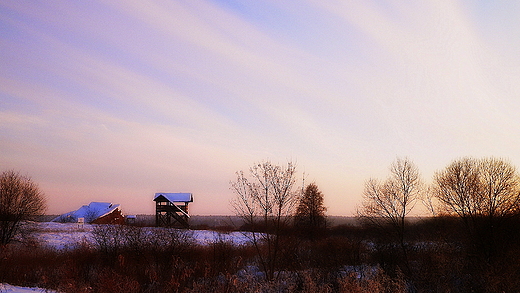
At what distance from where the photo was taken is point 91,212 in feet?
184

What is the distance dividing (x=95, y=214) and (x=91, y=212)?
1.22 meters

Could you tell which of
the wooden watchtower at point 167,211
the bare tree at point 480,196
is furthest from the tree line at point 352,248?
the wooden watchtower at point 167,211

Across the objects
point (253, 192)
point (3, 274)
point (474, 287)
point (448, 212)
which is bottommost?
point (474, 287)

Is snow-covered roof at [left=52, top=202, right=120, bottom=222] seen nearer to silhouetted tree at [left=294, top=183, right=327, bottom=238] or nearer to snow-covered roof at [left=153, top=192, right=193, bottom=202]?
snow-covered roof at [left=153, top=192, right=193, bottom=202]

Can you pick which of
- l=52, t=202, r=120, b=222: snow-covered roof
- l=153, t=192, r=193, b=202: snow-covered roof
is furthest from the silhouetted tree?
l=52, t=202, r=120, b=222: snow-covered roof

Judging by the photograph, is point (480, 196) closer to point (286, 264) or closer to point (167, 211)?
point (286, 264)

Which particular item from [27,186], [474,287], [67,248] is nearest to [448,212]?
[474,287]

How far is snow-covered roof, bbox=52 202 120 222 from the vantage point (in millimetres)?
54719

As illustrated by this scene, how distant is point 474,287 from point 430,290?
2.70m

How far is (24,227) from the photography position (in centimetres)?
3122

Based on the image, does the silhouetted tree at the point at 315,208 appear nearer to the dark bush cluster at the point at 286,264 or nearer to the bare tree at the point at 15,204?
the dark bush cluster at the point at 286,264

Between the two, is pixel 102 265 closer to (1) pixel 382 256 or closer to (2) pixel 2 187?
(2) pixel 2 187

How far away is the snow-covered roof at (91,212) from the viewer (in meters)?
54.7

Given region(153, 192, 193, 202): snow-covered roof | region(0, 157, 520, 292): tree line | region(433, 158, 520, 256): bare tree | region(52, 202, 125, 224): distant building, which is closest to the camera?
region(0, 157, 520, 292): tree line
